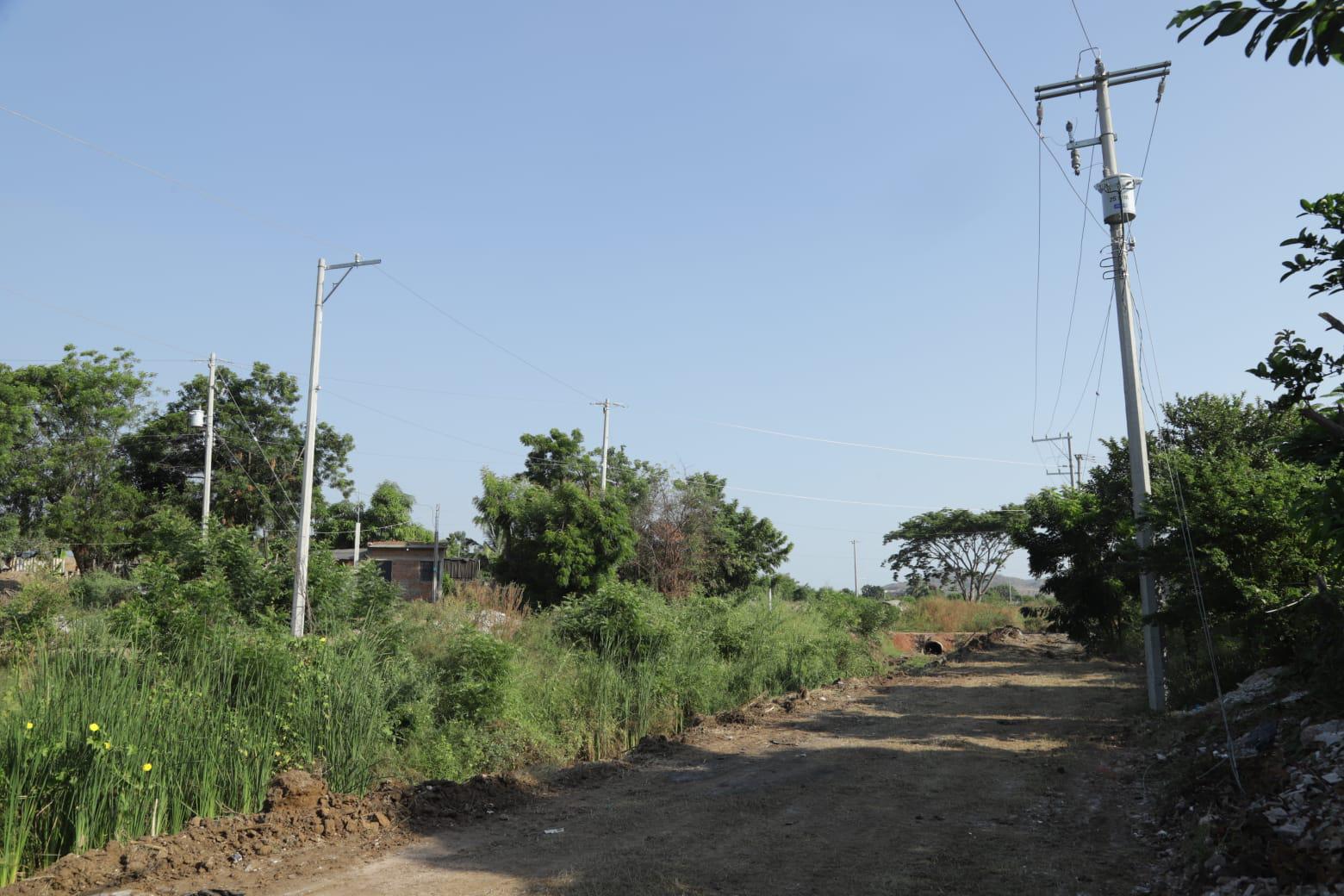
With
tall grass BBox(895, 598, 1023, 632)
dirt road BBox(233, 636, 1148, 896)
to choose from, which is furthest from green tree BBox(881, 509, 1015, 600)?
dirt road BBox(233, 636, 1148, 896)

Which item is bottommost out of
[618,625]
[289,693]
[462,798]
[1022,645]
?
[462,798]

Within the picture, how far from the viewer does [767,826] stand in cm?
818

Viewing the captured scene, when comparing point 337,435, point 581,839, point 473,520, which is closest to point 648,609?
point 581,839

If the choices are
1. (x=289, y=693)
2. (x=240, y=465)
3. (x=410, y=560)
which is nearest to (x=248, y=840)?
(x=289, y=693)

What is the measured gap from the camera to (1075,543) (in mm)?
20484

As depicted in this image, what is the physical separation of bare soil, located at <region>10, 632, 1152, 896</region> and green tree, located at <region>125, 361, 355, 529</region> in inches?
1205

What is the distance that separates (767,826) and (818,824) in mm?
473

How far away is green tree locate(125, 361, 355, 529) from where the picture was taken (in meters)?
38.1

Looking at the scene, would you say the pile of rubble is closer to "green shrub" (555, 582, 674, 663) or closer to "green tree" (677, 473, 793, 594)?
"green shrub" (555, 582, 674, 663)

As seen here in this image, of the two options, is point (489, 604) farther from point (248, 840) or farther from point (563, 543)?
point (248, 840)

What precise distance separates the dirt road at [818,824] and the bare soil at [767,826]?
0.02 metres

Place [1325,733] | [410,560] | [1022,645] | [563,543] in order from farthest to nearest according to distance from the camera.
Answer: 1. [410,560]
2. [1022,645]
3. [563,543]
4. [1325,733]

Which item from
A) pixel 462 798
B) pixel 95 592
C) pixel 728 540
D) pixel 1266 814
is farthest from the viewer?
pixel 728 540

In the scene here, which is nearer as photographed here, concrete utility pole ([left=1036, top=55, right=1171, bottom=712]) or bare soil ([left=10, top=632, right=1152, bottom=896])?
bare soil ([left=10, top=632, right=1152, bottom=896])
